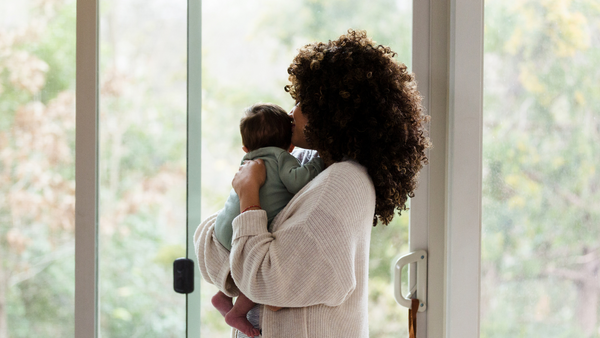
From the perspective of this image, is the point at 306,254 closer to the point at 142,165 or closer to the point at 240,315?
the point at 240,315

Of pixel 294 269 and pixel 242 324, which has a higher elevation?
pixel 294 269

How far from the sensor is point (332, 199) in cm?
87

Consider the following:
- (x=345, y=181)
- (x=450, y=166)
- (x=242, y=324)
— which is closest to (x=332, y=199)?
(x=345, y=181)

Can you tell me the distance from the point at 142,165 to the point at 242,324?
0.63 metres

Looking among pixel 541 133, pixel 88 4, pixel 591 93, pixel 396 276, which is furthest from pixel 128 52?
pixel 591 93

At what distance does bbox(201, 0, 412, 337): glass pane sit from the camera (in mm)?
1300

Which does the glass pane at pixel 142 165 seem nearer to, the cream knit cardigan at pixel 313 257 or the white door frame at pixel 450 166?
the cream knit cardigan at pixel 313 257

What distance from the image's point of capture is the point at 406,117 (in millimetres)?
973

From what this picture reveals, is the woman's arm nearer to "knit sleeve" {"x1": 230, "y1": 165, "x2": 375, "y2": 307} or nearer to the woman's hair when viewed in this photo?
"knit sleeve" {"x1": 230, "y1": 165, "x2": 375, "y2": 307}

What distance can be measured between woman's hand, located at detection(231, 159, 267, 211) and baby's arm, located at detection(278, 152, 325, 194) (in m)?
0.05

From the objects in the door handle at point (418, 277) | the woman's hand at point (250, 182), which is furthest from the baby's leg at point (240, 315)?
the door handle at point (418, 277)

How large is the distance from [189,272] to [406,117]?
2.68ft

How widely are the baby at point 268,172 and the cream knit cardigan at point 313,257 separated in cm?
6

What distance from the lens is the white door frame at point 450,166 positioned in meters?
1.24
